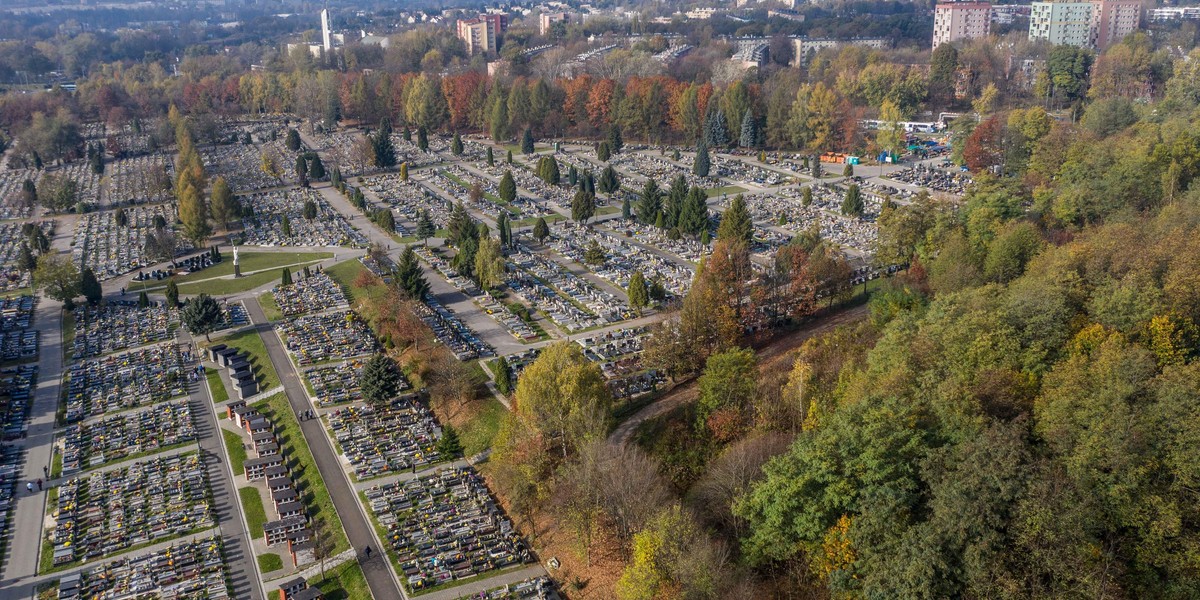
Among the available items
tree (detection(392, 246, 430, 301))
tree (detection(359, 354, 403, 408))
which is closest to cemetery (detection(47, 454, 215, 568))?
tree (detection(359, 354, 403, 408))

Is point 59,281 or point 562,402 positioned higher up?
point 59,281

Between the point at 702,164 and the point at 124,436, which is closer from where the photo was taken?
the point at 124,436

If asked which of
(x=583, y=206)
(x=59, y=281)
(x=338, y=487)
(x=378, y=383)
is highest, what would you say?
(x=583, y=206)

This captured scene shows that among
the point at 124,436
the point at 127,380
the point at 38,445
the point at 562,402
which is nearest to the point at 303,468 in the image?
the point at 124,436

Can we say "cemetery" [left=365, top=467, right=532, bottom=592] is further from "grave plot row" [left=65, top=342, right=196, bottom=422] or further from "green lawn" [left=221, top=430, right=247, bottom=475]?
"grave plot row" [left=65, top=342, right=196, bottom=422]

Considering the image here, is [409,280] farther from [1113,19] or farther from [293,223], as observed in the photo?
[1113,19]

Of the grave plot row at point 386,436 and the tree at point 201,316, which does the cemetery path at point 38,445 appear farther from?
the grave plot row at point 386,436
